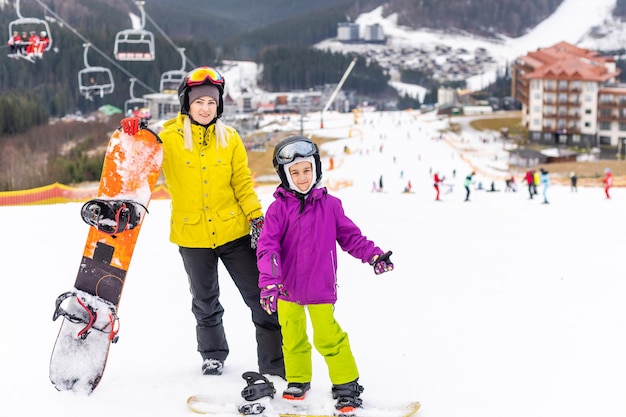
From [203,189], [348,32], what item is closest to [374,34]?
[348,32]

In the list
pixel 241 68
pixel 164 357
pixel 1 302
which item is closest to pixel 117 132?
pixel 164 357

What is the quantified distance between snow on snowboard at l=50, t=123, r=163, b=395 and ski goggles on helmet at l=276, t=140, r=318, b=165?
56 centimetres

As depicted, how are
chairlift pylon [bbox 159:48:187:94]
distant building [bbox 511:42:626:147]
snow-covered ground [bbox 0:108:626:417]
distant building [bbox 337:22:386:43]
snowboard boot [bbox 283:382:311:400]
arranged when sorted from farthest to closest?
distant building [bbox 337:22:386:43]
distant building [bbox 511:42:626:147]
chairlift pylon [bbox 159:48:187:94]
snow-covered ground [bbox 0:108:626:417]
snowboard boot [bbox 283:382:311:400]

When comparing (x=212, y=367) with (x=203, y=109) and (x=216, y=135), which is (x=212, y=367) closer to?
(x=216, y=135)

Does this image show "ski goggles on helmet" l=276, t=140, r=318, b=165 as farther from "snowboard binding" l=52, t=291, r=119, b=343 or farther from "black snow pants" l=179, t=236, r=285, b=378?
"snowboard binding" l=52, t=291, r=119, b=343

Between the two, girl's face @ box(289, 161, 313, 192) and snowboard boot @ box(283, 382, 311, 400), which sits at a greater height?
girl's face @ box(289, 161, 313, 192)

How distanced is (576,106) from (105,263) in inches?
2533

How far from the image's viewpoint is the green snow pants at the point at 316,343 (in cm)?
299

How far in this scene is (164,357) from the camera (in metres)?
3.74

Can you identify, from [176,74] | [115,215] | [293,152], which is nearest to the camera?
[293,152]

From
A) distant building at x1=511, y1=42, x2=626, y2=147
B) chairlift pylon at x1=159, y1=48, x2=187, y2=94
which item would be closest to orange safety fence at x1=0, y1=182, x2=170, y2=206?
chairlift pylon at x1=159, y1=48, x2=187, y2=94

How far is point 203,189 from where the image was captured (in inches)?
128

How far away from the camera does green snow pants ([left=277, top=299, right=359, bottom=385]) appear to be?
299 cm

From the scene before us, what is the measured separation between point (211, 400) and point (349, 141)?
63.0 m
